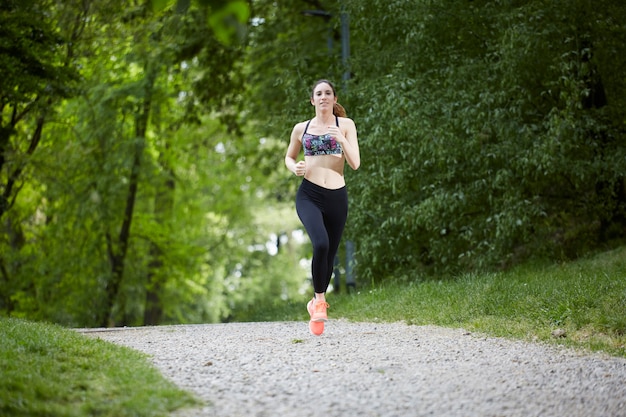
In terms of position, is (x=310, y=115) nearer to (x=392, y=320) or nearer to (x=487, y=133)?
(x=487, y=133)

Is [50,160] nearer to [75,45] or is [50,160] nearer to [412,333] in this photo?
[75,45]

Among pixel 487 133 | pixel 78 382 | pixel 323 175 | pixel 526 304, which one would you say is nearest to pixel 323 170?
pixel 323 175

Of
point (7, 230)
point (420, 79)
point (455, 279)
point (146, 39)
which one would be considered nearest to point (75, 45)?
point (146, 39)

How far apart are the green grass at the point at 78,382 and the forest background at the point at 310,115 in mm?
2337

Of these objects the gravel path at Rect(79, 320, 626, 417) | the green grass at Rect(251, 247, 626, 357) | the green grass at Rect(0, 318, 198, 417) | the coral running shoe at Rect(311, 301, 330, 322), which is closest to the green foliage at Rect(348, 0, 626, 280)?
the green grass at Rect(251, 247, 626, 357)

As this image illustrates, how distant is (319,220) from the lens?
7816mm

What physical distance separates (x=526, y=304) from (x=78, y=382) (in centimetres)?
505

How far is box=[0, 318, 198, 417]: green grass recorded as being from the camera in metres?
4.34

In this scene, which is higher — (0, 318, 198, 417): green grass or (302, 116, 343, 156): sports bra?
(302, 116, 343, 156): sports bra

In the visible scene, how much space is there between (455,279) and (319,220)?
466 centimetres

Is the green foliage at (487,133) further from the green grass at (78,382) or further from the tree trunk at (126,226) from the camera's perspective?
the tree trunk at (126,226)

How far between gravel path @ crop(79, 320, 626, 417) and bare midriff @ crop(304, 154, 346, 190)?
59.5 inches

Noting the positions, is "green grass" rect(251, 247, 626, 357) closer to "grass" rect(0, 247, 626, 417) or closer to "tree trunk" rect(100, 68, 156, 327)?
"grass" rect(0, 247, 626, 417)

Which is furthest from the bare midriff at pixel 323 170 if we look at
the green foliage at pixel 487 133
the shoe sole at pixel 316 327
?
the green foliage at pixel 487 133
